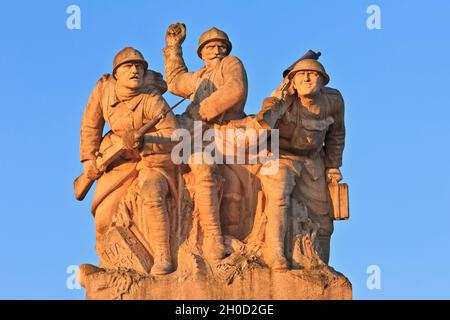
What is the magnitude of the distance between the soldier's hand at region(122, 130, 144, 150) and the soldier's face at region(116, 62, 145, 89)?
885 mm

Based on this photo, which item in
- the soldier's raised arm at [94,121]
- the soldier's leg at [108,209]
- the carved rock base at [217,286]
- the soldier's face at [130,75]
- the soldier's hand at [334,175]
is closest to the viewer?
the carved rock base at [217,286]

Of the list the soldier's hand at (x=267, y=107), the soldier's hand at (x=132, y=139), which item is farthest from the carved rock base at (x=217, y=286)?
the soldier's hand at (x=267, y=107)

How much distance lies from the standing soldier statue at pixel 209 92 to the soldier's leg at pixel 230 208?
0.01 metres

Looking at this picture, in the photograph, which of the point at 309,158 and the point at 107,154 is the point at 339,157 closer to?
the point at 309,158

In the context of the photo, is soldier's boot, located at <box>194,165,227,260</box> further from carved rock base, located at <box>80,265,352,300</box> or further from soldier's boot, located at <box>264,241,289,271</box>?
soldier's boot, located at <box>264,241,289,271</box>

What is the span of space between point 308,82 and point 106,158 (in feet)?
9.92

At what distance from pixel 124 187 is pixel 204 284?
2.00 meters

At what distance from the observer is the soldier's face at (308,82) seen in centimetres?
2161

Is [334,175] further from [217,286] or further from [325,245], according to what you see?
[217,286]

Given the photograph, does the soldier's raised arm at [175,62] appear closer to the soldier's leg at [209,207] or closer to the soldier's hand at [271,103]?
the soldier's hand at [271,103]

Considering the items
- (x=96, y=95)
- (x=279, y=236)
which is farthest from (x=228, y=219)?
(x=96, y=95)

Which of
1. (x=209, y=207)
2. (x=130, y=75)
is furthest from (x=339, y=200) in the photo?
(x=130, y=75)

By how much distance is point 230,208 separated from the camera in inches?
842

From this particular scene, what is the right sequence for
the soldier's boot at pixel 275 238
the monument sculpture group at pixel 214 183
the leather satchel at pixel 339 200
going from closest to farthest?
the monument sculpture group at pixel 214 183 → the soldier's boot at pixel 275 238 → the leather satchel at pixel 339 200
